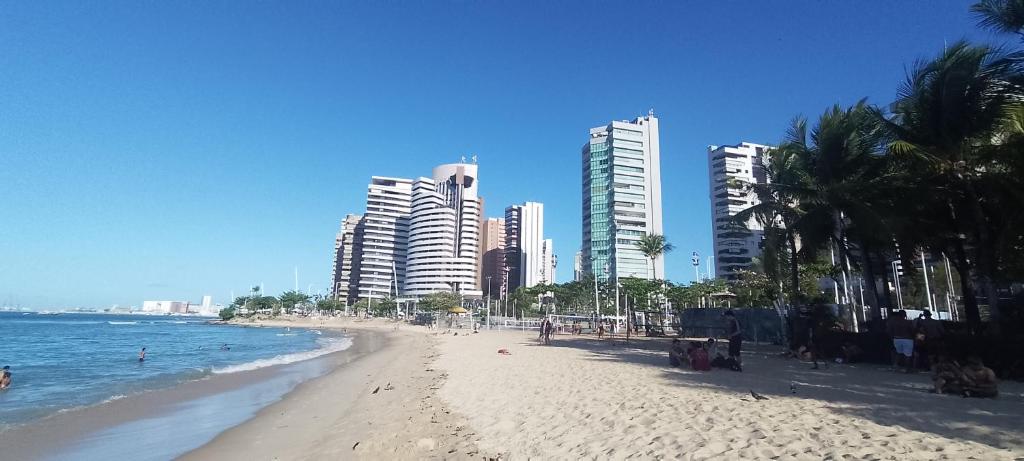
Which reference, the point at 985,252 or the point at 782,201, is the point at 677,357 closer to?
the point at 985,252

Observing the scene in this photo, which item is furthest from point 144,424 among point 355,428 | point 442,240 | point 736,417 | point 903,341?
point 442,240

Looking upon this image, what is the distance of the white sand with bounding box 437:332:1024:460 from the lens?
5.12 meters

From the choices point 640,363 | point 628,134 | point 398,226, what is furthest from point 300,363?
point 398,226

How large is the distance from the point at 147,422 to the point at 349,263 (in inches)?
5655

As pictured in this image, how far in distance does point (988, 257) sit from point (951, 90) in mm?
4186

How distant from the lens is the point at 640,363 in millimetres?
14453

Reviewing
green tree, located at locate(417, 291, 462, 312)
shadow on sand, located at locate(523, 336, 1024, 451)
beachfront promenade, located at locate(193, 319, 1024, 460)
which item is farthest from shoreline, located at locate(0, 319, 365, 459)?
green tree, located at locate(417, 291, 462, 312)

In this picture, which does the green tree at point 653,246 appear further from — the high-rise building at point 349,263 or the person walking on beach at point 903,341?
the high-rise building at point 349,263

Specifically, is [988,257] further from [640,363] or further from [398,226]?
[398,226]

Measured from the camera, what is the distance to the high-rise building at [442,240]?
4902 inches

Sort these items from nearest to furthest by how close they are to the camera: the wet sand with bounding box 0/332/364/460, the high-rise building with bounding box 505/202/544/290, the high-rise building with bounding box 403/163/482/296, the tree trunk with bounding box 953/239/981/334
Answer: the wet sand with bounding box 0/332/364/460, the tree trunk with bounding box 953/239/981/334, the high-rise building with bounding box 403/163/482/296, the high-rise building with bounding box 505/202/544/290

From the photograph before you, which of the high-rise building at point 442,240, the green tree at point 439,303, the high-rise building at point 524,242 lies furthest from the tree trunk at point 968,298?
the high-rise building at point 524,242

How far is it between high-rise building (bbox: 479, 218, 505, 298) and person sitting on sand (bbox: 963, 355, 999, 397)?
469ft

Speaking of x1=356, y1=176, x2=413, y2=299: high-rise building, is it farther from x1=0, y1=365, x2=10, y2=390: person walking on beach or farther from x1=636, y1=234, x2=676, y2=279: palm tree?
x1=0, y1=365, x2=10, y2=390: person walking on beach
